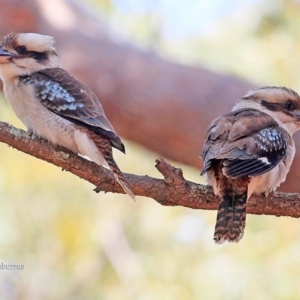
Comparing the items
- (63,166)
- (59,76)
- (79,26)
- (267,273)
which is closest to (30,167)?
(79,26)

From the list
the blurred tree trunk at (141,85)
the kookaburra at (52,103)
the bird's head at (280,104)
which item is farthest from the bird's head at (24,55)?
the blurred tree trunk at (141,85)

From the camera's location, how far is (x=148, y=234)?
6141mm

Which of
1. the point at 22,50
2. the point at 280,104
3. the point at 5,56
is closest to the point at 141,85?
the point at 280,104

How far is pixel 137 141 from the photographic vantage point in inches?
247

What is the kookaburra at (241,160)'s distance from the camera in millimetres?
3117

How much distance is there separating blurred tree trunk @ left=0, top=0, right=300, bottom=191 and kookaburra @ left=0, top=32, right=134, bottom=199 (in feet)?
8.49

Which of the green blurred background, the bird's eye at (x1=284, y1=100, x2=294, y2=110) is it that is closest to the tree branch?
the bird's eye at (x1=284, y1=100, x2=294, y2=110)

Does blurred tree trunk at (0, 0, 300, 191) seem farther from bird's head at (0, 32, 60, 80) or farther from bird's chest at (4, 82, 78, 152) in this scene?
bird's chest at (4, 82, 78, 152)

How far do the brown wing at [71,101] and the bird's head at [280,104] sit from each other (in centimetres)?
90

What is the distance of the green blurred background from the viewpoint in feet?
17.5

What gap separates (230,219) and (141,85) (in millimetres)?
3397

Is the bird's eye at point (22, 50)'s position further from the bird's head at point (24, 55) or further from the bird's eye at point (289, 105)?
the bird's eye at point (289, 105)

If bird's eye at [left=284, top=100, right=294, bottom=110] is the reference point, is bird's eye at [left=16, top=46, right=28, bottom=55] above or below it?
below

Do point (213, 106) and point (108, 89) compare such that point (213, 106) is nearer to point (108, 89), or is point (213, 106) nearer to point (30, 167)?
point (108, 89)
